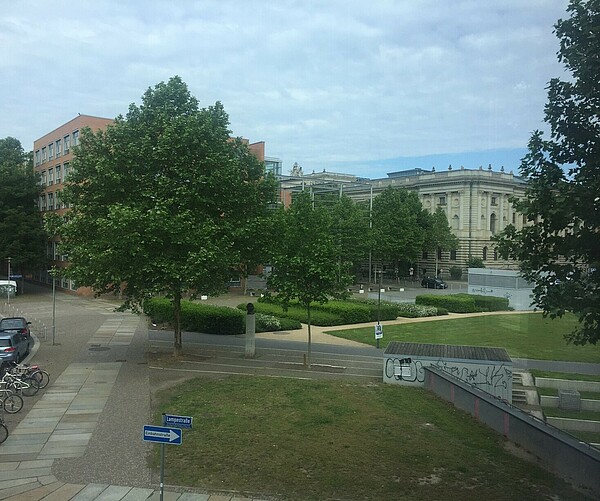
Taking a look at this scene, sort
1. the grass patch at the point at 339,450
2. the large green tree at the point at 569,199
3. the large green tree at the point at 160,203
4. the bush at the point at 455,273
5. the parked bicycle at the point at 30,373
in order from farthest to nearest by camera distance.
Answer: the bush at the point at 455,273, the large green tree at the point at 160,203, the parked bicycle at the point at 30,373, the grass patch at the point at 339,450, the large green tree at the point at 569,199

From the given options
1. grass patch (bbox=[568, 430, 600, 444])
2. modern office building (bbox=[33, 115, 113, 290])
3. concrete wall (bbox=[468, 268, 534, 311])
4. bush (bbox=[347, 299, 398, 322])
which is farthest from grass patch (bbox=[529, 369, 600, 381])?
modern office building (bbox=[33, 115, 113, 290])

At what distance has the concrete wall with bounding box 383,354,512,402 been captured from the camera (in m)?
22.6

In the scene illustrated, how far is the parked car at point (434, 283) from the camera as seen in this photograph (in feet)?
223

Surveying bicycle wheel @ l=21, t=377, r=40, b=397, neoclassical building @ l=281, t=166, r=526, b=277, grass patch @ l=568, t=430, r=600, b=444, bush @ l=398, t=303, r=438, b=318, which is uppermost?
neoclassical building @ l=281, t=166, r=526, b=277

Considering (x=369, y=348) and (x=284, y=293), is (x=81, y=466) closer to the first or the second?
(x=284, y=293)

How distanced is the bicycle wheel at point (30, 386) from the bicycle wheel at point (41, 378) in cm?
17

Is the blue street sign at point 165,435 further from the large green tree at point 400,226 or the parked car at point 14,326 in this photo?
the large green tree at point 400,226

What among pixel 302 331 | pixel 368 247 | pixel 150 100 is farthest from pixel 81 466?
pixel 368 247

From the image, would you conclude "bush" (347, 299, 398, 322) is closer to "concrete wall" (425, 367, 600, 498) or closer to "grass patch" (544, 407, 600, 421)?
"concrete wall" (425, 367, 600, 498)

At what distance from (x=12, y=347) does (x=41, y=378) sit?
591cm

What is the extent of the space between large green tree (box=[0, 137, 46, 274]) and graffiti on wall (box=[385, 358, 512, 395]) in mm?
53090

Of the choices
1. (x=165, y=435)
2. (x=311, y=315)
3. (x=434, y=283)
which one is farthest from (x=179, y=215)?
(x=434, y=283)

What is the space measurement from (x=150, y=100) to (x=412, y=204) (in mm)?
55864

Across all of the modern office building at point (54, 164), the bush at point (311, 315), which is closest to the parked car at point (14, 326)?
the bush at point (311, 315)
